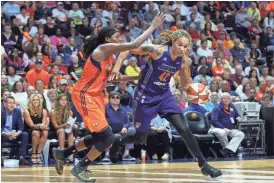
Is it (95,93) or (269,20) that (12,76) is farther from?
(269,20)

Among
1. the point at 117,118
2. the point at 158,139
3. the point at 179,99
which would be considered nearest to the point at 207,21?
the point at 179,99

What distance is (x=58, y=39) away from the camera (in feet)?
70.1

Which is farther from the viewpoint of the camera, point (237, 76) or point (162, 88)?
point (237, 76)

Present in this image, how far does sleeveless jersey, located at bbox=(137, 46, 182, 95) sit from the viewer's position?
11.1 metres

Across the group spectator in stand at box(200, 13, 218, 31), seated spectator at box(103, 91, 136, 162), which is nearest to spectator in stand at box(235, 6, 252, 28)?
spectator in stand at box(200, 13, 218, 31)

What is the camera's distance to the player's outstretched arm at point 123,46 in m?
9.98

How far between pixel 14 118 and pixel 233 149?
457 centimetres

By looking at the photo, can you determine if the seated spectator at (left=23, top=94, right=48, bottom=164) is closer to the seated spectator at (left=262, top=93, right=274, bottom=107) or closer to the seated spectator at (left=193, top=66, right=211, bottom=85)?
the seated spectator at (left=262, top=93, right=274, bottom=107)

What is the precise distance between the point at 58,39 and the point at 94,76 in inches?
430

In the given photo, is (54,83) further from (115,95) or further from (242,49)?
(242,49)

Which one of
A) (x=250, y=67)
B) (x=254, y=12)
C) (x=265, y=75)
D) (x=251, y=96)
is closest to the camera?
(x=251, y=96)

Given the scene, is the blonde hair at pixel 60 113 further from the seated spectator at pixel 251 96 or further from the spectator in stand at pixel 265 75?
the spectator in stand at pixel 265 75

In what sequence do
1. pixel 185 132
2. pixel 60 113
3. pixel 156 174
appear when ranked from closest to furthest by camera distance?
pixel 185 132 < pixel 156 174 < pixel 60 113

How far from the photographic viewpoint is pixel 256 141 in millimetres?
18047
